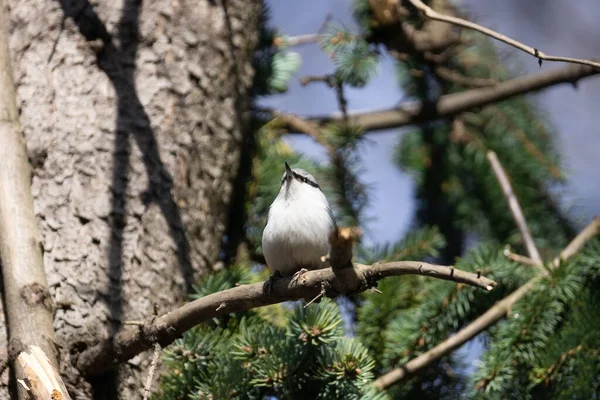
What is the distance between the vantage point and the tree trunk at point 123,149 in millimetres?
2445

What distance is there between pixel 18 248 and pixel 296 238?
2.85ft

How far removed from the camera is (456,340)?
2574mm

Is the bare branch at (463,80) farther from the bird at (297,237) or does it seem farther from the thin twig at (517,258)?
the bird at (297,237)

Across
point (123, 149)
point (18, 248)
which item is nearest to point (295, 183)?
point (123, 149)

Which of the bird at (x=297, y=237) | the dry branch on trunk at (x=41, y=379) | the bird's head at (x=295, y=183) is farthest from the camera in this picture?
the bird's head at (x=295, y=183)

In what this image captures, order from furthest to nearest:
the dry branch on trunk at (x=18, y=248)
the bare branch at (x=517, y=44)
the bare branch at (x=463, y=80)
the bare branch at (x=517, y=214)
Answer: the bare branch at (x=463, y=80)
the bare branch at (x=517, y=214)
the dry branch on trunk at (x=18, y=248)
the bare branch at (x=517, y=44)

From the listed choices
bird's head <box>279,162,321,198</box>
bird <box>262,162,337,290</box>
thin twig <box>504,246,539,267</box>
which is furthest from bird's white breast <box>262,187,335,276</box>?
thin twig <box>504,246,539,267</box>

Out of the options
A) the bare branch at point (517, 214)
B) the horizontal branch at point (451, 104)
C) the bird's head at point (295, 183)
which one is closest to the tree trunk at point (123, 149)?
the bird's head at point (295, 183)

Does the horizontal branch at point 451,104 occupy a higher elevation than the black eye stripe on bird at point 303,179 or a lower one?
higher

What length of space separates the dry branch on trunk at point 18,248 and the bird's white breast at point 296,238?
71 cm

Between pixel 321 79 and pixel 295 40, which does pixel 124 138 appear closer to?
pixel 321 79

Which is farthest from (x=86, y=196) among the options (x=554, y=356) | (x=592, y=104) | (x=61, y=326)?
(x=592, y=104)

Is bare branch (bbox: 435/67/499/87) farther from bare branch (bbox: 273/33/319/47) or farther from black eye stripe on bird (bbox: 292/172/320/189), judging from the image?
black eye stripe on bird (bbox: 292/172/320/189)

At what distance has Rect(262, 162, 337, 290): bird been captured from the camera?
7.86 feet
